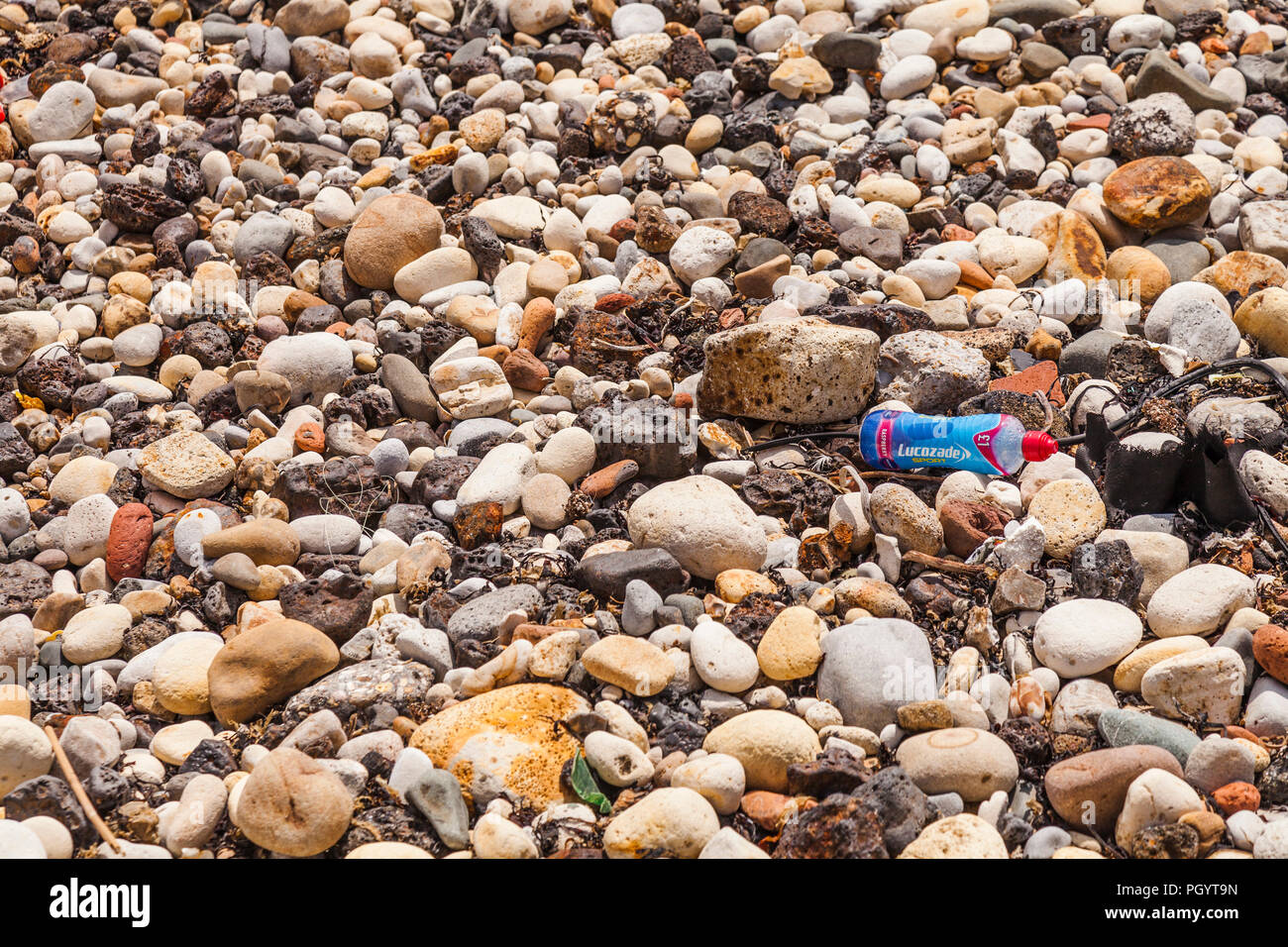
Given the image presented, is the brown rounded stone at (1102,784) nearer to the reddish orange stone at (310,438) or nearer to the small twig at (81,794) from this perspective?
→ the small twig at (81,794)

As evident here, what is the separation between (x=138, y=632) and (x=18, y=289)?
253 centimetres

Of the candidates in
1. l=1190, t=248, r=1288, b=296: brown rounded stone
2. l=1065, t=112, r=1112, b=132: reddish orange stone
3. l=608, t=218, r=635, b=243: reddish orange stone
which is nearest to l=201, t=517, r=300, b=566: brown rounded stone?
l=608, t=218, r=635, b=243: reddish orange stone

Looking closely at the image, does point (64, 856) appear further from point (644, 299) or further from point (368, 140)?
point (368, 140)

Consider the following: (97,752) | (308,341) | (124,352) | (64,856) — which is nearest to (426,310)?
(308,341)

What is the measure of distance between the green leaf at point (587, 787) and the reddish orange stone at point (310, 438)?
6.04ft

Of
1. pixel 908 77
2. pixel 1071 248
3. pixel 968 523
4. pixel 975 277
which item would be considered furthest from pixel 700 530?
pixel 908 77

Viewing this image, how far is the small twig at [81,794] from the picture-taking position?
2.66 m

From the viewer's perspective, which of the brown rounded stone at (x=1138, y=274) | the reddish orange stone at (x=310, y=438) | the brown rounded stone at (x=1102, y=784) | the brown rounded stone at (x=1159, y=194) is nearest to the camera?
the brown rounded stone at (x=1102, y=784)

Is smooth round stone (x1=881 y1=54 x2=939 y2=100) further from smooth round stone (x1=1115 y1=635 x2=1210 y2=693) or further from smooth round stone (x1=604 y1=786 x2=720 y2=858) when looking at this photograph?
smooth round stone (x1=604 y1=786 x2=720 y2=858)

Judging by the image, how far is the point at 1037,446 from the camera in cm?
357

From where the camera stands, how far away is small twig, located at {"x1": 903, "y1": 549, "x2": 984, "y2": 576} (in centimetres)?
333

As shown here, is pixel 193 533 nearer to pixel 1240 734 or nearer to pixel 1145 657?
pixel 1145 657

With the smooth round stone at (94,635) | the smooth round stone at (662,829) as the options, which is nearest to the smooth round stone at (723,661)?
→ the smooth round stone at (662,829)

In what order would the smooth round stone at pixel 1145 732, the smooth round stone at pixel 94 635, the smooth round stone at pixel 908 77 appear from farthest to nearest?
→ the smooth round stone at pixel 908 77
the smooth round stone at pixel 94 635
the smooth round stone at pixel 1145 732
